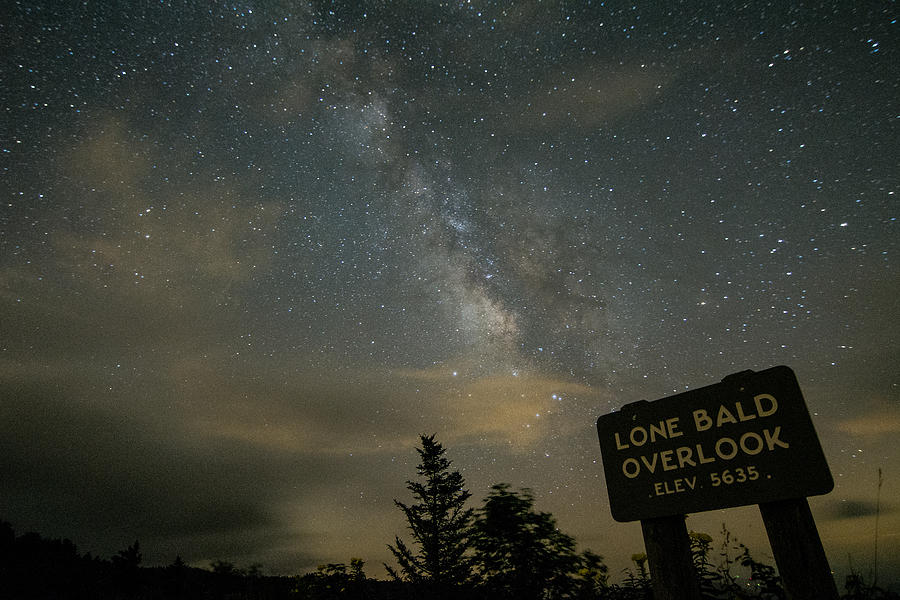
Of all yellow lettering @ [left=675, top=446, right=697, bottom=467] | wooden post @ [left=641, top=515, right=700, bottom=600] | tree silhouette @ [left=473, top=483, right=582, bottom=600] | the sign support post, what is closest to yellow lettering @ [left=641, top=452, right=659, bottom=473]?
the sign support post

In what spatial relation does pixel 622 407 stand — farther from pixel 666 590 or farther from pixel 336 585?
pixel 336 585

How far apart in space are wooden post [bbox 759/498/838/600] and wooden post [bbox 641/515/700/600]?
0.54 metres

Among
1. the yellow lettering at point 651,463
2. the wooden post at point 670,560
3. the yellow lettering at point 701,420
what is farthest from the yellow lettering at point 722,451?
the wooden post at point 670,560

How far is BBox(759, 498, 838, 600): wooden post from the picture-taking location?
2235mm

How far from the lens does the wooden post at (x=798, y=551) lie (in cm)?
→ 224

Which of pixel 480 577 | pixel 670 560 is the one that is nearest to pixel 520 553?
pixel 480 577

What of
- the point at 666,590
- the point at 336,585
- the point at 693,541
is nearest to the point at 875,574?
the point at 693,541

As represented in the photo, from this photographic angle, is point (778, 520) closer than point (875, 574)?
Yes

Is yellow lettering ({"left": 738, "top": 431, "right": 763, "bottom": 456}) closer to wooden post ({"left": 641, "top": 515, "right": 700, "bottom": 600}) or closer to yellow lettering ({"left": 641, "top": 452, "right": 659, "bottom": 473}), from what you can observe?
yellow lettering ({"left": 641, "top": 452, "right": 659, "bottom": 473})

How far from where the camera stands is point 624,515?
10.0ft

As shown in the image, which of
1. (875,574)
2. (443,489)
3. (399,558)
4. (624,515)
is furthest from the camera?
(443,489)

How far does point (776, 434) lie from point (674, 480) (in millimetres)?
662

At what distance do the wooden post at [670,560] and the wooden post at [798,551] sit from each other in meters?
0.54

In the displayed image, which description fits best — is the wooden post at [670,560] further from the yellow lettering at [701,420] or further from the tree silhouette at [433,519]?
the tree silhouette at [433,519]
